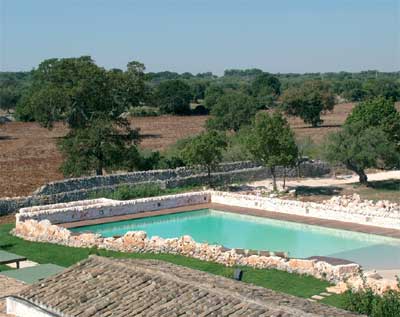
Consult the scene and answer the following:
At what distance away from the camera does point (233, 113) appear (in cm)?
5741

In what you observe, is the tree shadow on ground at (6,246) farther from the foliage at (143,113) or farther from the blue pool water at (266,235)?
the foliage at (143,113)

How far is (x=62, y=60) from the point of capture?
42281 millimetres

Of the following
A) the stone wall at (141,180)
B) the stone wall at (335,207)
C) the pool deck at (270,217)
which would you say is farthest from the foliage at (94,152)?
the pool deck at (270,217)

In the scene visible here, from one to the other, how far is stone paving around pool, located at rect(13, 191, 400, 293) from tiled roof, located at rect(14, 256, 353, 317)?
4075 millimetres

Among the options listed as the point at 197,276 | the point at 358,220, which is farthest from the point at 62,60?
the point at 197,276

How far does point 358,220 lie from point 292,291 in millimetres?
10032

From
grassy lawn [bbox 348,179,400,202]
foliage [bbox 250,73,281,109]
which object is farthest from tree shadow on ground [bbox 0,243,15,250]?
foliage [bbox 250,73,281,109]

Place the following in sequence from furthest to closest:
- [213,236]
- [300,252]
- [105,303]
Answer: [213,236] < [300,252] < [105,303]

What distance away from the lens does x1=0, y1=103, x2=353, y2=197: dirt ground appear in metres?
40.0

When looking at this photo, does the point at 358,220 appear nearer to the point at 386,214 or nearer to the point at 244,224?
the point at 386,214

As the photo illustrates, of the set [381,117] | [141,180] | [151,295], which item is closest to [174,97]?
[381,117]

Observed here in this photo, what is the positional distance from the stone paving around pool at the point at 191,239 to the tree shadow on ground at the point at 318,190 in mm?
3271

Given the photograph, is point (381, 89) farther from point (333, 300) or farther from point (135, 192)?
point (333, 300)

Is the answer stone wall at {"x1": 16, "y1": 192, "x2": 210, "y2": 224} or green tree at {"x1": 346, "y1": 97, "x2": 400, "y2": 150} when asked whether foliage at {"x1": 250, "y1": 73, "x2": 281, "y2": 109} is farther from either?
stone wall at {"x1": 16, "y1": 192, "x2": 210, "y2": 224}
